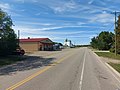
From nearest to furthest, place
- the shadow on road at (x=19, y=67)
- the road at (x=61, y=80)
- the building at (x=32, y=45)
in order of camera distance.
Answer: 1. the road at (x=61, y=80)
2. the shadow on road at (x=19, y=67)
3. the building at (x=32, y=45)

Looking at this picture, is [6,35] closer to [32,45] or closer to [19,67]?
[19,67]

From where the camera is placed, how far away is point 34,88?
10984 mm

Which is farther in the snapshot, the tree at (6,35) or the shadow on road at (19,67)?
the tree at (6,35)

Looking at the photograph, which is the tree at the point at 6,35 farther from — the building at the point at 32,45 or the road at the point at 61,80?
the building at the point at 32,45

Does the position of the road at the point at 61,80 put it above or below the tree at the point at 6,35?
below

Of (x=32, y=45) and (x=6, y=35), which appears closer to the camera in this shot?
(x=6, y=35)

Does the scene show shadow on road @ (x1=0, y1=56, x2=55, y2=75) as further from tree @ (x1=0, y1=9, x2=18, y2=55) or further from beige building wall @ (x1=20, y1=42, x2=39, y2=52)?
beige building wall @ (x1=20, y1=42, x2=39, y2=52)

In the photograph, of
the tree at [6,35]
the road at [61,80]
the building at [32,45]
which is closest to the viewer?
the road at [61,80]

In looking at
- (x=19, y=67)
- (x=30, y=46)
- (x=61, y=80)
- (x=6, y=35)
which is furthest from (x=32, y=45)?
(x=61, y=80)

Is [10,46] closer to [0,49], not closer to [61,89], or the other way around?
[0,49]

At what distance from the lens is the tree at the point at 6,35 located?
132 feet

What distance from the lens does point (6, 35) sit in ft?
138

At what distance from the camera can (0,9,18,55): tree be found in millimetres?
40344

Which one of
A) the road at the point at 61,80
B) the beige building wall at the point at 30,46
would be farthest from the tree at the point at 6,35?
the beige building wall at the point at 30,46
